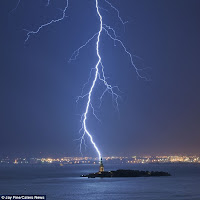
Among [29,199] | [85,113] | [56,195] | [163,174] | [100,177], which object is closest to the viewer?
[29,199]

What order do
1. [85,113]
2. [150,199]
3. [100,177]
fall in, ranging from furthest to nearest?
[100,177] → [85,113] → [150,199]

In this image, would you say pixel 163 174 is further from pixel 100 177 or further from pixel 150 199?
pixel 150 199

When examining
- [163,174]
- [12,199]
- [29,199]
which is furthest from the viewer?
[163,174]

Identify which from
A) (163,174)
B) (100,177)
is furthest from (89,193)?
(163,174)

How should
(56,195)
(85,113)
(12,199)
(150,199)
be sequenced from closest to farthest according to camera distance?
(12,199), (150,199), (56,195), (85,113)

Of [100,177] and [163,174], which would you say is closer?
[100,177]

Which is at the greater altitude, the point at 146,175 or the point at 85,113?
the point at 85,113

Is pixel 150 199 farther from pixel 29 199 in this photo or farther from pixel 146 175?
pixel 146 175

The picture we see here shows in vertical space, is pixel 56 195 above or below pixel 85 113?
below

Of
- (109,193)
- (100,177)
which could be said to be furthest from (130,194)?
(100,177)
